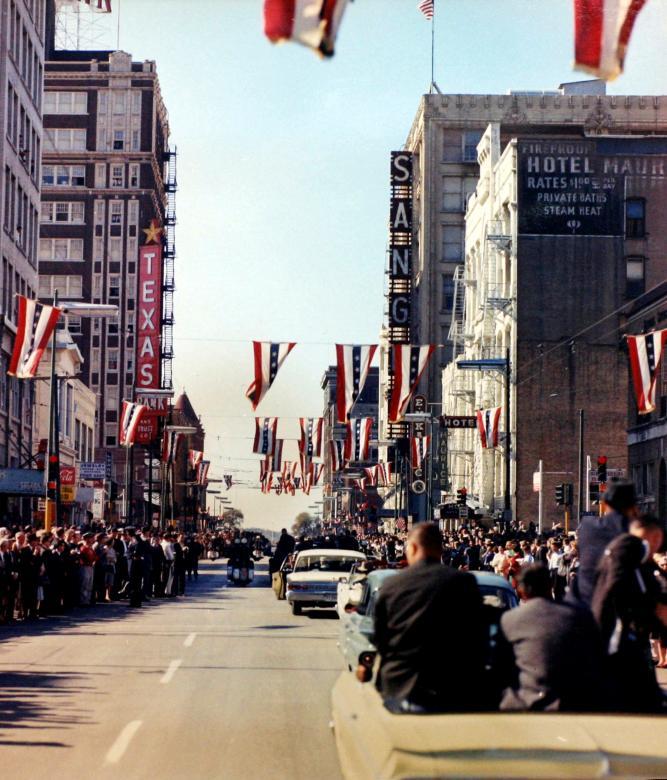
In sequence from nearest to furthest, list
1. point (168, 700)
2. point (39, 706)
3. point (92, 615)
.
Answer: point (39, 706) < point (168, 700) < point (92, 615)

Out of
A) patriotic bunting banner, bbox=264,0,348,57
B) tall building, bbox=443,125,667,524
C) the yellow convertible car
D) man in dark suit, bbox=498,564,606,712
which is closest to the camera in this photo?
the yellow convertible car

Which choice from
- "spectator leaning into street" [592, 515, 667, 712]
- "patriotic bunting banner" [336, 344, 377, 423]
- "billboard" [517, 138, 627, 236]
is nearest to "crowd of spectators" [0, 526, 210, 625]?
"patriotic bunting banner" [336, 344, 377, 423]

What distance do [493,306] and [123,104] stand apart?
73.3 metres

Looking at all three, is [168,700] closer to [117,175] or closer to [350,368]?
[350,368]

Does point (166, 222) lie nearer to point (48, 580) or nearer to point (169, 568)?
point (169, 568)

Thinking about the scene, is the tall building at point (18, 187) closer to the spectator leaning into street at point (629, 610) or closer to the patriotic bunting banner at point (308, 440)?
the patriotic bunting banner at point (308, 440)

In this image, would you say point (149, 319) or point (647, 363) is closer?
point (647, 363)

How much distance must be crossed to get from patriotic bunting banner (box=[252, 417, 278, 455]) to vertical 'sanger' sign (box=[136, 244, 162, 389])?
37446 mm

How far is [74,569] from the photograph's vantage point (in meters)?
34.9

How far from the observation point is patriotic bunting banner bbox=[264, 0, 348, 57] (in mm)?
9414

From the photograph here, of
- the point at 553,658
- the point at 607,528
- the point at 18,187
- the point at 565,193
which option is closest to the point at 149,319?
the point at 18,187

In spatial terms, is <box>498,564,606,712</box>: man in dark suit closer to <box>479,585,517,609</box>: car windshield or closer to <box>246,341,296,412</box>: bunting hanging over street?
<box>479,585,517,609</box>: car windshield

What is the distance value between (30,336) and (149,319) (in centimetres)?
6455

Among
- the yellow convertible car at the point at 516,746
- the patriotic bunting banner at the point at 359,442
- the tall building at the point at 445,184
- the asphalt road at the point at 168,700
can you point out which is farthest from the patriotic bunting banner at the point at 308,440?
the yellow convertible car at the point at 516,746
